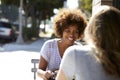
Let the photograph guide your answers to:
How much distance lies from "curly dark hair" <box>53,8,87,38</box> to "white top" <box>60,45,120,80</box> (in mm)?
1325

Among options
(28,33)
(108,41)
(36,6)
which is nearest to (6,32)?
(28,33)

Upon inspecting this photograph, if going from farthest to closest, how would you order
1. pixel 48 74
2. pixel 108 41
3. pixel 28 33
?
pixel 28 33 < pixel 48 74 < pixel 108 41

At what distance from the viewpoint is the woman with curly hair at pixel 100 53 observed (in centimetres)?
240

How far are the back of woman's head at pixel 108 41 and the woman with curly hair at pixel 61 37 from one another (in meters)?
1.32

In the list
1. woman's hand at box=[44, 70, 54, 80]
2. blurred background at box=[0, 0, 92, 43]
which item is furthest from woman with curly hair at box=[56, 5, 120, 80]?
blurred background at box=[0, 0, 92, 43]

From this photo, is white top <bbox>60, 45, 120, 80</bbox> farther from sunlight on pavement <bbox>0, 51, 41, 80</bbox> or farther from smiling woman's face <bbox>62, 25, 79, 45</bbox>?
sunlight on pavement <bbox>0, 51, 41, 80</bbox>

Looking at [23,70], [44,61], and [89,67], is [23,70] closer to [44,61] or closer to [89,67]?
[44,61]

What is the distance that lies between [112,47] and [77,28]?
4.72 ft

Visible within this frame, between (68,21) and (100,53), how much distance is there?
4.64 feet

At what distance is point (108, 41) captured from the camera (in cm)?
239

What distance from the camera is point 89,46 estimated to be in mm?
2508

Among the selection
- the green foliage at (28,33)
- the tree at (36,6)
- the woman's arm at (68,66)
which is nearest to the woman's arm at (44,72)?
the woman's arm at (68,66)

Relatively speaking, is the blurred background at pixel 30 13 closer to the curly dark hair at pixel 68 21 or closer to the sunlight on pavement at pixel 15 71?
the sunlight on pavement at pixel 15 71

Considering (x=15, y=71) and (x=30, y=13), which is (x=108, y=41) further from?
(x=30, y=13)
